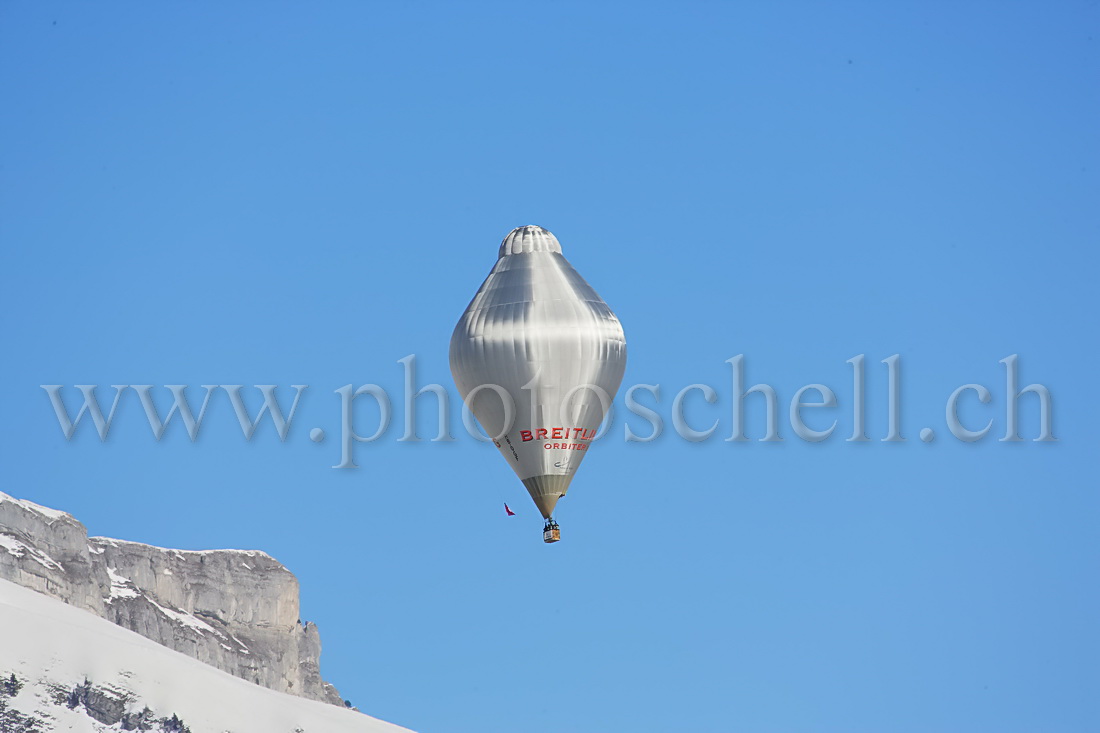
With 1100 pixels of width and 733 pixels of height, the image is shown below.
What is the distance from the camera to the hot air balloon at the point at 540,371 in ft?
204

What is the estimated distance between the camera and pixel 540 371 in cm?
6200

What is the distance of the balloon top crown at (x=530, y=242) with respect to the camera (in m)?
65.8

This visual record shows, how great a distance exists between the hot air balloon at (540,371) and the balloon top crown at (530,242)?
1.61m

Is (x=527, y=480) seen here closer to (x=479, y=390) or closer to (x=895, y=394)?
(x=479, y=390)

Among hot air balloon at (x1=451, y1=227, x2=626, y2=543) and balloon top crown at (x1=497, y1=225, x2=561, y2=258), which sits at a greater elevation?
balloon top crown at (x1=497, y1=225, x2=561, y2=258)

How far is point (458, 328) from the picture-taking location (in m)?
63.6

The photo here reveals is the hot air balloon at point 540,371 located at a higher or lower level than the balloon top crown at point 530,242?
lower

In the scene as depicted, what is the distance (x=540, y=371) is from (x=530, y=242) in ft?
19.0

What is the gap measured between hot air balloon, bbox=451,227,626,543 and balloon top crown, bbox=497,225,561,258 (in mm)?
1613

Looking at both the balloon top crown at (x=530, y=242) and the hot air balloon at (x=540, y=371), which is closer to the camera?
the hot air balloon at (x=540, y=371)

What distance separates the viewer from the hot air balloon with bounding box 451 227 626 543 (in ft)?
204

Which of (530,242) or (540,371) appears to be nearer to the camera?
(540,371)

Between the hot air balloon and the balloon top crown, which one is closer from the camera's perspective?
the hot air balloon

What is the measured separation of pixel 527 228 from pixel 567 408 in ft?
23.4
